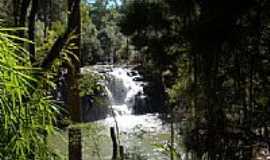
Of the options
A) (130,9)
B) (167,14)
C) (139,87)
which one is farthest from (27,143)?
(139,87)

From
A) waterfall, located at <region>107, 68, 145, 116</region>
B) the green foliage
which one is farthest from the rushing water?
the green foliage

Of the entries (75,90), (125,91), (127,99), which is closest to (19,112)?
(75,90)

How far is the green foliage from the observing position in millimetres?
1554

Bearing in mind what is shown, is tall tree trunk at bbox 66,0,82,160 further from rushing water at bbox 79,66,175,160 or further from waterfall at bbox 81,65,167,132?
waterfall at bbox 81,65,167,132

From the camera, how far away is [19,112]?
1680mm

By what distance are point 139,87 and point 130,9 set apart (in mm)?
9217

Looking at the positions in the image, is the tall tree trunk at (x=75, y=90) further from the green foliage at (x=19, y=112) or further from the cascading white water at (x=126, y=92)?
the cascading white water at (x=126, y=92)

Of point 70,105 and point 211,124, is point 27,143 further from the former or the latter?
point 211,124

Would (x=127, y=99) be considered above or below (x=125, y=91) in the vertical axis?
below

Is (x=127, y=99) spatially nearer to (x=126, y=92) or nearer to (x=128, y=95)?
(x=128, y=95)

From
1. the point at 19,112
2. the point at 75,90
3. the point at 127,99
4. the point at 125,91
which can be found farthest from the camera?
the point at 125,91

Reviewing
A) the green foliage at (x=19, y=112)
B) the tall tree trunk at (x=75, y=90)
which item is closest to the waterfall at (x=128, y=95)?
the tall tree trunk at (x=75, y=90)

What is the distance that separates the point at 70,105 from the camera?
8133 mm

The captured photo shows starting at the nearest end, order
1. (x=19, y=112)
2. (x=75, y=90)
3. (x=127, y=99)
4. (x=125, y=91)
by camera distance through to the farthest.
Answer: (x=19, y=112) < (x=75, y=90) < (x=127, y=99) < (x=125, y=91)
